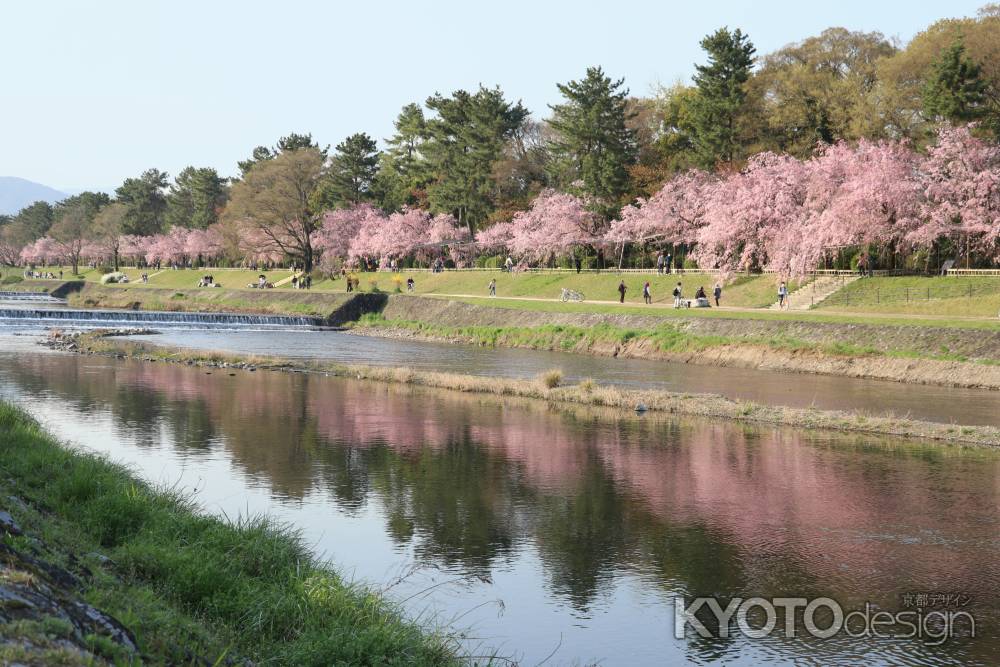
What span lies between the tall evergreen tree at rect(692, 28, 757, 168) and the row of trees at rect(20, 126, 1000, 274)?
2553 mm

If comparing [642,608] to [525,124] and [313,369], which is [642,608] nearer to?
[313,369]

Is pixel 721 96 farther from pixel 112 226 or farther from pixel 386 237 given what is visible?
pixel 112 226

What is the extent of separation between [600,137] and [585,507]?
64.1 meters

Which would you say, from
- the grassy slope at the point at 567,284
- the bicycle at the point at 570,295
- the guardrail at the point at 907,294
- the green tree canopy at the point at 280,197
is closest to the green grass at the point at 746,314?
the guardrail at the point at 907,294

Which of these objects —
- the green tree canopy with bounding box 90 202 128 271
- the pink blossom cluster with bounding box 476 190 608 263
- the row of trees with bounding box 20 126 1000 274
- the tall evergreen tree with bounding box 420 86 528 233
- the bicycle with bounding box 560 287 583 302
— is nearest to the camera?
the row of trees with bounding box 20 126 1000 274

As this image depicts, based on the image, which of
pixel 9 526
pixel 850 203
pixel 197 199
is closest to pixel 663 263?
pixel 850 203

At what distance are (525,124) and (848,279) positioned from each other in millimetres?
55077

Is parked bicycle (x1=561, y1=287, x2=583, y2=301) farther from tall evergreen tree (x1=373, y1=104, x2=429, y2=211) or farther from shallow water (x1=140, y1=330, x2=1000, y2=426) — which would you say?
tall evergreen tree (x1=373, y1=104, x2=429, y2=211)

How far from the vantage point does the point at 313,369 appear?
42.1 m

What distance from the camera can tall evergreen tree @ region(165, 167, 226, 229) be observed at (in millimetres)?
147250

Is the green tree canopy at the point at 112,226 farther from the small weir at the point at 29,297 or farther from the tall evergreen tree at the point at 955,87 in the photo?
the tall evergreen tree at the point at 955,87

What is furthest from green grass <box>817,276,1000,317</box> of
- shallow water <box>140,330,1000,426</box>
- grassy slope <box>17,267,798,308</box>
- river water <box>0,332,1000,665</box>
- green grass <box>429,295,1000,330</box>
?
river water <box>0,332,1000,665</box>

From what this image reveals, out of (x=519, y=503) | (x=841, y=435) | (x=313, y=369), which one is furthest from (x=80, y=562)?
(x=313, y=369)

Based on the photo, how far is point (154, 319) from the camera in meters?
71.2
